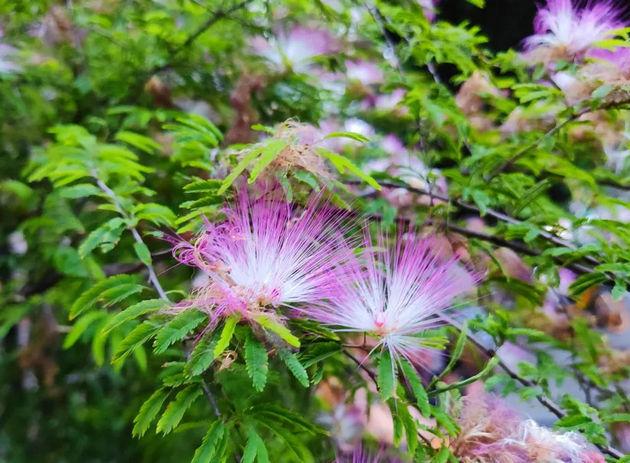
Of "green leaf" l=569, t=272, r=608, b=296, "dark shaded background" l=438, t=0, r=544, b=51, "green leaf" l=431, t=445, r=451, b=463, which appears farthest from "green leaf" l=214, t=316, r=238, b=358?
"dark shaded background" l=438, t=0, r=544, b=51

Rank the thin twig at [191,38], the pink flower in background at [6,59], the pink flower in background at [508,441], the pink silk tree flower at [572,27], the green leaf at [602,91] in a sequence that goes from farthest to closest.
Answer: the pink flower in background at [6,59] < the thin twig at [191,38] < the pink silk tree flower at [572,27] < the green leaf at [602,91] < the pink flower in background at [508,441]

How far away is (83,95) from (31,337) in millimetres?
819

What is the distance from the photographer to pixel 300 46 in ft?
6.46

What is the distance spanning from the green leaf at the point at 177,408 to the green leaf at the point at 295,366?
0.47 ft

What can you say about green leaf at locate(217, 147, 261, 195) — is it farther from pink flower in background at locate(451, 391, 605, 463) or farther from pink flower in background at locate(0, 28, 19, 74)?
pink flower in background at locate(0, 28, 19, 74)

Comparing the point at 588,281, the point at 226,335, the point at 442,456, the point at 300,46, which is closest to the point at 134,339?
the point at 226,335

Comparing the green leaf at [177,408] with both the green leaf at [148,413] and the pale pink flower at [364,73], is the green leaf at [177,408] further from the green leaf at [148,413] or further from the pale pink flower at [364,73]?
the pale pink flower at [364,73]

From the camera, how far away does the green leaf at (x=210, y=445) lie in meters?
0.81

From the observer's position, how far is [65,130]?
1.47 m

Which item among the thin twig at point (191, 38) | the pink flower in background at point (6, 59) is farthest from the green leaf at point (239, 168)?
the pink flower in background at point (6, 59)

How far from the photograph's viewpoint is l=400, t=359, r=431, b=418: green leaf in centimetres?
84

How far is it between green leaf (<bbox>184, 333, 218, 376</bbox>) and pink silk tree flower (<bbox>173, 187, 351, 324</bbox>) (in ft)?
0.12

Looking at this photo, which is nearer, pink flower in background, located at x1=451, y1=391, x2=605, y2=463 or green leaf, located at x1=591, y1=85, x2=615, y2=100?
pink flower in background, located at x1=451, y1=391, x2=605, y2=463

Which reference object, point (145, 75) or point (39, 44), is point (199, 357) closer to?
point (145, 75)
